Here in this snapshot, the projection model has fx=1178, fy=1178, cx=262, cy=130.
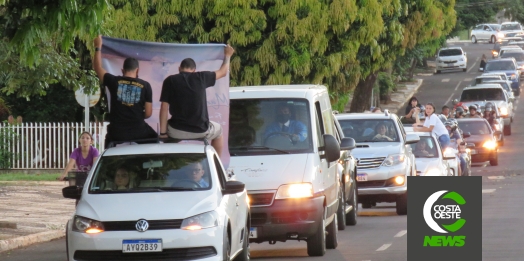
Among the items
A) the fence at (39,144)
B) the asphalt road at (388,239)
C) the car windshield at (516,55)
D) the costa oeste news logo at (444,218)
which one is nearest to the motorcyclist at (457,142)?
the asphalt road at (388,239)

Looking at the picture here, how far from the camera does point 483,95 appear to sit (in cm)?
4875

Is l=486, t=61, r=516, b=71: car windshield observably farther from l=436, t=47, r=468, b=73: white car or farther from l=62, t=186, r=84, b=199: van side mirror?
l=62, t=186, r=84, b=199: van side mirror

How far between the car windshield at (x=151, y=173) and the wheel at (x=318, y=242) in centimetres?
244

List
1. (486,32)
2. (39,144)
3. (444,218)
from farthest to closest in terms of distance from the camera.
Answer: (486,32), (39,144), (444,218)

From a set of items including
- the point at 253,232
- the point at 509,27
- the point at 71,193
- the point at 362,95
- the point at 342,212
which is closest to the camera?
the point at 71,193

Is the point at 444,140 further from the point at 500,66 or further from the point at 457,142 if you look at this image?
the point at 500,66

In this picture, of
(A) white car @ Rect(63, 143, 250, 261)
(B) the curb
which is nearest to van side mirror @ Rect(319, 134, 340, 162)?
(A) white car @ Rect(63, 143, 250, 261)

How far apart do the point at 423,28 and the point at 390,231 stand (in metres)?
17.1

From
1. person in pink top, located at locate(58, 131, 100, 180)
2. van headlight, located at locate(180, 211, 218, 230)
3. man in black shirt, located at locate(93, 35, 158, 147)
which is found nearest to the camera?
van headlight, located at locate(180, 211, 218, 230)

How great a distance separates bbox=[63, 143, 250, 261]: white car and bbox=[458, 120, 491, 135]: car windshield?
25038 millimetres

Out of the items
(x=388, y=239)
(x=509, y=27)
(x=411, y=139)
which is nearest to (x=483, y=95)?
(x=411, y=139)

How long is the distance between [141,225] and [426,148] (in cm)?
1388

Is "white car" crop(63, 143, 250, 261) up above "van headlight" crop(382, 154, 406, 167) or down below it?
above

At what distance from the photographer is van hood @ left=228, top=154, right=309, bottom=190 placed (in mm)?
13758
